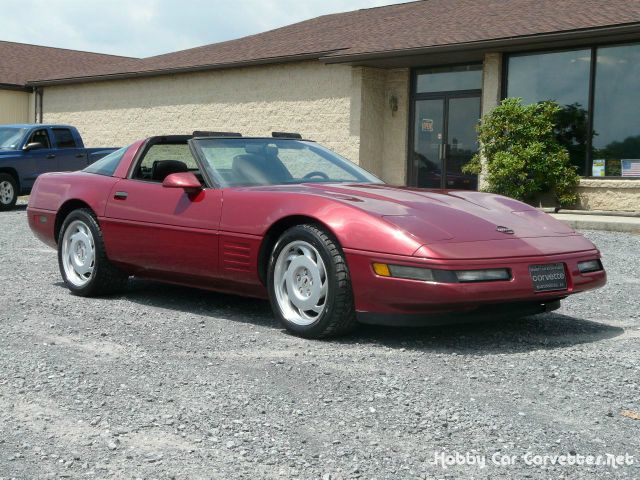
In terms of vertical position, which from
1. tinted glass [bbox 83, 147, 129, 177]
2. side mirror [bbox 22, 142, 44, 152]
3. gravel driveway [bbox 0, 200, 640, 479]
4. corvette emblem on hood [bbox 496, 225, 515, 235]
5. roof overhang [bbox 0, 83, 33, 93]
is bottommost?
gravel driveway [bbox 0, 200, 640, 479]

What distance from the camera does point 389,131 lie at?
20094 mm

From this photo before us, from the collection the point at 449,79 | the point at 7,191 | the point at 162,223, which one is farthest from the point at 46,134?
the point at 162,223

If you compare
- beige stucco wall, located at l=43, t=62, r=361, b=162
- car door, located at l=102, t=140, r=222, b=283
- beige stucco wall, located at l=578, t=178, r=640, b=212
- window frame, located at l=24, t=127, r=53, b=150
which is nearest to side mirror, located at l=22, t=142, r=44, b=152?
window frame, located at l=24, t=127, r=53, b=150

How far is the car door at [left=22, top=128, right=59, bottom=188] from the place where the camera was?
57.9 feet

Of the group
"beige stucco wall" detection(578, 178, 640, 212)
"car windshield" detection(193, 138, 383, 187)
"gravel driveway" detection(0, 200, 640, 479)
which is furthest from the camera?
"beige stucco wall" detection(578, 178, 640, 212)

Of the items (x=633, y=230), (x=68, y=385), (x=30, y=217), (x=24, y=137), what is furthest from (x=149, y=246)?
(x=24, y=137)

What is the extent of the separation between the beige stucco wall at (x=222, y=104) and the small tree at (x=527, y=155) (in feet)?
13.7

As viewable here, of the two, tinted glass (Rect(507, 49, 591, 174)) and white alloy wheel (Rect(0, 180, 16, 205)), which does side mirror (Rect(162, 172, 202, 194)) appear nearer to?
tinted glass (Rect(507, 49, 591, 174))

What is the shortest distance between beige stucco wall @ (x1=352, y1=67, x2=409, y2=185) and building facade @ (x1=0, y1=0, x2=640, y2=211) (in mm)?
26

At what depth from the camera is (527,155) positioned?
1585cm

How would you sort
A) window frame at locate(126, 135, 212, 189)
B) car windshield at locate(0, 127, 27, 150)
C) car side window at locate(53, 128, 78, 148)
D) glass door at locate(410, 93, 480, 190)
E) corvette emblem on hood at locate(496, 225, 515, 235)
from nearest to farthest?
corvette emblem on hood at locate(496, 225, 515, 235), window frame at locate(126, 135, 212, 189), car windshield at locate(0, 127, 27, 150), car side window at locate(53, 128, 78, 148), glass door at locate(410, 93, 480, 190)

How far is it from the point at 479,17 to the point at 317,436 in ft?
53.0

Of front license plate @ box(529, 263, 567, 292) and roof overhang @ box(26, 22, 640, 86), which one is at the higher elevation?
roof overhang @ box(26, 22, 640, 86)

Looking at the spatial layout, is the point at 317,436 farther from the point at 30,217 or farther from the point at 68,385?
the point at 30,217
